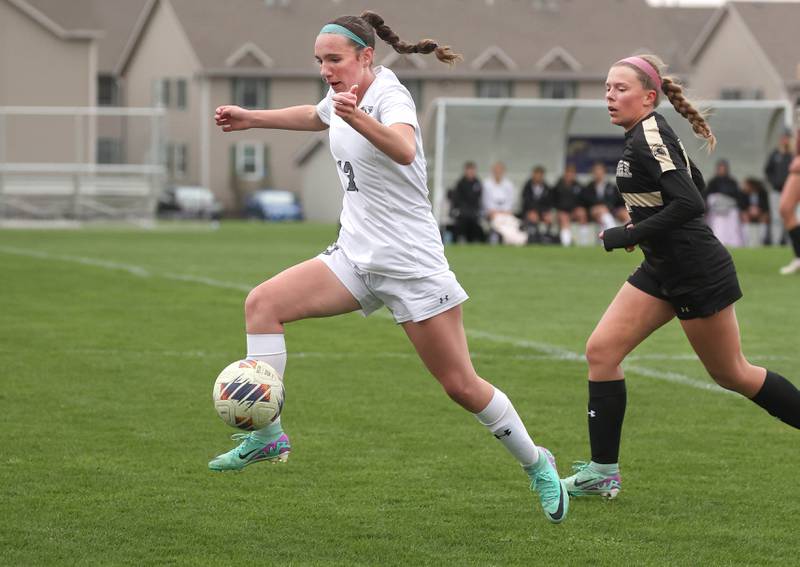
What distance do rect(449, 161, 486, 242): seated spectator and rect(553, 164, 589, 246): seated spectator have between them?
1.56 meters

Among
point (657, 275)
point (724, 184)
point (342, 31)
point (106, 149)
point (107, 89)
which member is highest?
point (342, 31)

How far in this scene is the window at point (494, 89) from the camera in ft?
248

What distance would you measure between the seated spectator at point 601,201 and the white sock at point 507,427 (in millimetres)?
24490

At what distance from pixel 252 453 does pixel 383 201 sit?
1196mm

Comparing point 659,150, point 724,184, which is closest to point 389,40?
point 659,150

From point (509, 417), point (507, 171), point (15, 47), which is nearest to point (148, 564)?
point (509, 417)

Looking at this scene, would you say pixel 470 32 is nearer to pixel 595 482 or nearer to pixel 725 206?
pixel 725 206

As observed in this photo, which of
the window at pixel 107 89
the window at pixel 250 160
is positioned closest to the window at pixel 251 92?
the window at pixel 250 160

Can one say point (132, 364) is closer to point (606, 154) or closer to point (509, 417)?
point (509, 417)

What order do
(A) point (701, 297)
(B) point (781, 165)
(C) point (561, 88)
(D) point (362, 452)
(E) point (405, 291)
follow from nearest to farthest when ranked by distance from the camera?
1. (E) point (405, 291)
2. (A) point (701, 297)
3. (D) point (362, 452)
4. (B) point (781, 165)
5. (C) point (561, 88)

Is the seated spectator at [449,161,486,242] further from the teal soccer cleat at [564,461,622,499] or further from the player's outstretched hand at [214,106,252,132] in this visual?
the teal soccer cleat at [564,461,622,499]

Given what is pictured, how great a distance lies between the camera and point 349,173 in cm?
625

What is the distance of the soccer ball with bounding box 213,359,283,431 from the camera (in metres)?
Answer: 6.14

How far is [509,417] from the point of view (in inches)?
251
